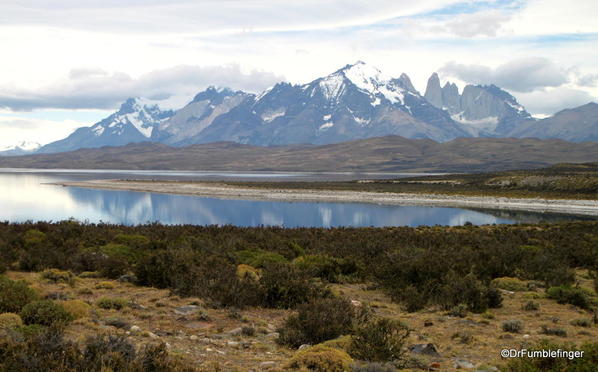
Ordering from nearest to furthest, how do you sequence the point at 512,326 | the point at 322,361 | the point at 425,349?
1. the point at 322,361
2. the point at 425,349
3. the point at 512,326

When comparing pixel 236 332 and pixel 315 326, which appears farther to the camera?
pixel 236 332

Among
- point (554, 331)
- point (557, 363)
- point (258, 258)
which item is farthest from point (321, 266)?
point (557, 363)

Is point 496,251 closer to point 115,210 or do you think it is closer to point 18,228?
point 18,228

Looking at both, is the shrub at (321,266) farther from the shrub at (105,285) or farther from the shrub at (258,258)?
the shrub at (105,285)

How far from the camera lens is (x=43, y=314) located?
9844mm

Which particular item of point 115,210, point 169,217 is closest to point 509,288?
point 169,217

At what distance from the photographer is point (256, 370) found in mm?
8461

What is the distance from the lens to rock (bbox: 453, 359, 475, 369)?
8.86 m

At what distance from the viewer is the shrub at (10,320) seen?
30.1ft

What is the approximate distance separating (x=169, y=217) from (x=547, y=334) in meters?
55.4

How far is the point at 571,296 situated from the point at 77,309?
1301 centimetres

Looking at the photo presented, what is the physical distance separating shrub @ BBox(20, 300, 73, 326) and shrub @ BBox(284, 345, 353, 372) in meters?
4.57

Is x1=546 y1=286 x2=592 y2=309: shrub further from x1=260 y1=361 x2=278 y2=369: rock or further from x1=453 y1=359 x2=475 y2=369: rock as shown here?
x1=260 y1=361 x2=278 y2=369: rock

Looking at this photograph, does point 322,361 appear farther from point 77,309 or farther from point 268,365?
point 77,309
